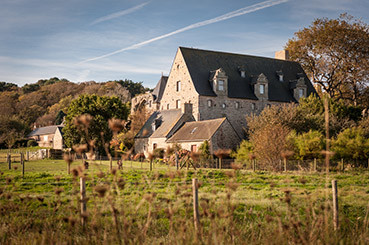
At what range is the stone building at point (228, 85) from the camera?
41.4 meters

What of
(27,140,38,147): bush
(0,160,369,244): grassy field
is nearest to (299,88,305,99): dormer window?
(0,160,369,244): grassy field

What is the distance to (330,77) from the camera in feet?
162

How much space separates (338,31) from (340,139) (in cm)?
2155

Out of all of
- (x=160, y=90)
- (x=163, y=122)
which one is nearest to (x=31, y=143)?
(x=160, y=90)

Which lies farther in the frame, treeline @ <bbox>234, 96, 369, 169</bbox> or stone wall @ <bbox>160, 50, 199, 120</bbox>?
stone wall @ <bbox>160, 50, 199, 120</bbox>

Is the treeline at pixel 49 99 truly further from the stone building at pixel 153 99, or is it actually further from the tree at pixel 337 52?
the tree at pixel 337 52

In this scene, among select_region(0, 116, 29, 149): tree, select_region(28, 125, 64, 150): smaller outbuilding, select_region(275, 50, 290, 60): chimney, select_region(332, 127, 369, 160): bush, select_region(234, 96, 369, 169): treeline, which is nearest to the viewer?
select_region(234, 96, 369, 169): treeline

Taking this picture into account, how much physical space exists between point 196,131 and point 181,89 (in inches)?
339

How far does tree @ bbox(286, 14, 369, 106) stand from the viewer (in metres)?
47.0

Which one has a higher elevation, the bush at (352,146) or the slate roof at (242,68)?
the slate roof at (242,68)

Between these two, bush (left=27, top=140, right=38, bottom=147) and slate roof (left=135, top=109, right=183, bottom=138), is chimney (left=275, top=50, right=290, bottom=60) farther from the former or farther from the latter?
bush (left=27, top=140, right=38, bottom=147)

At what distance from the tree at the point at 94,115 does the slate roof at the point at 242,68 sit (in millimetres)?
9791

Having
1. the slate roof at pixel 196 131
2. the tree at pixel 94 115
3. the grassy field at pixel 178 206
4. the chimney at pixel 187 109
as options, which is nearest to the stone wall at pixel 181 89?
the chimney at pixel 187 109

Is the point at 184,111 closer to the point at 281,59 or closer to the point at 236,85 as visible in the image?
the point at 236,85
